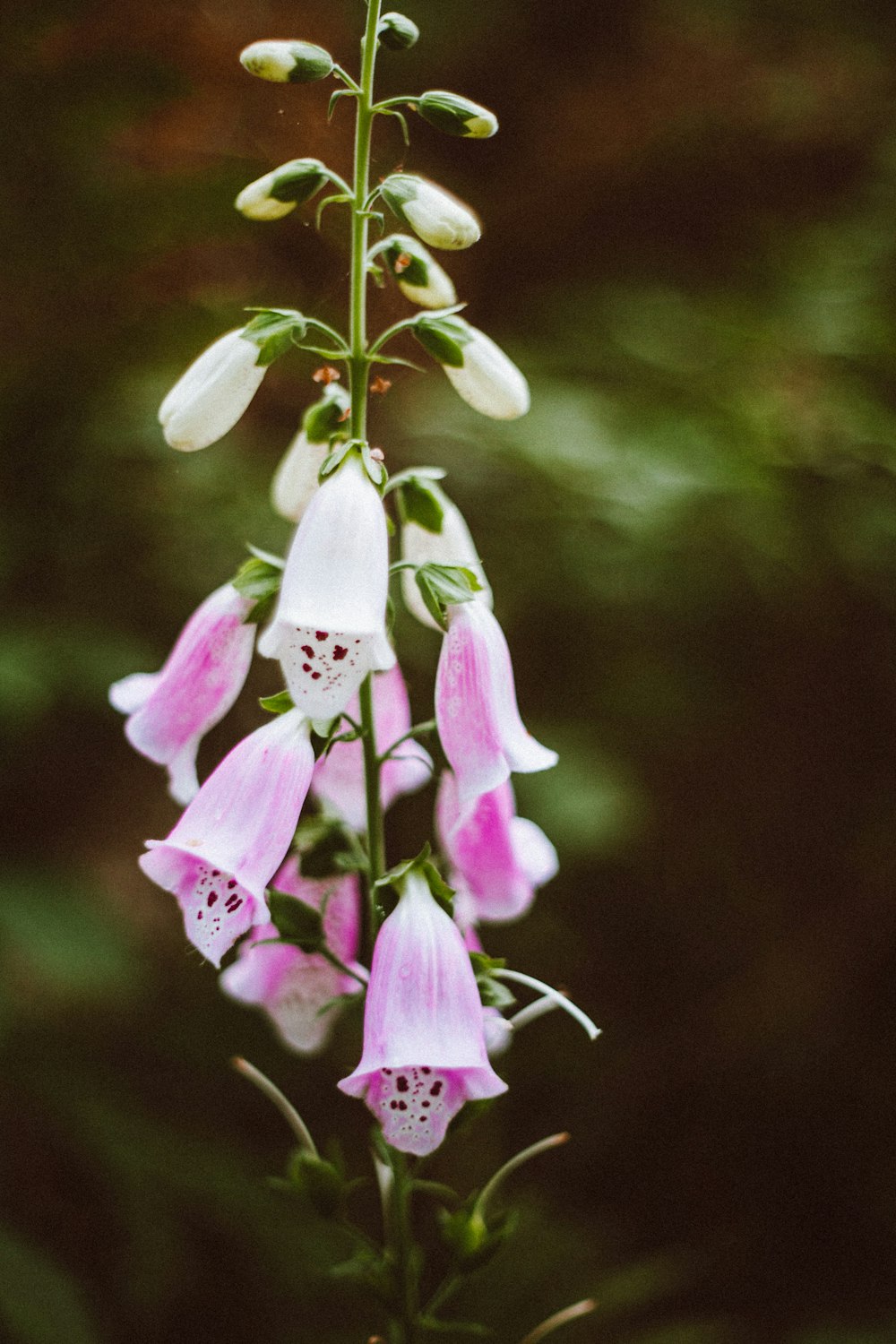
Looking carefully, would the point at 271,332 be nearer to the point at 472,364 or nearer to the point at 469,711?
the point at 472,364

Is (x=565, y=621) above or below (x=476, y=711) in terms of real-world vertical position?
above

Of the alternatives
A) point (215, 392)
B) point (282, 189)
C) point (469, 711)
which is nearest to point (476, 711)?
point (469, 711)

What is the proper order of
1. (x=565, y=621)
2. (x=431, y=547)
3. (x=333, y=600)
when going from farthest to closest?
1. (x=565, y=621)
2. (x=431, y=547)
3. (x=333, y=600)

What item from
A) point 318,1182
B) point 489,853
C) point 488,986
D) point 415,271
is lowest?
point 318,1182

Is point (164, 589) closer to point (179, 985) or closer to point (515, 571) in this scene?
point (515, 571)

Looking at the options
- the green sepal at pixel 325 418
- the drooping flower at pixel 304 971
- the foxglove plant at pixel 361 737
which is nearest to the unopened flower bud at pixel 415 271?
the foxglove plant at pixel 361 737

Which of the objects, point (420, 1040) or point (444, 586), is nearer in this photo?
point (420, 1040)

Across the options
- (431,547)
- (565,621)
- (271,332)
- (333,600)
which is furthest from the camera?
(565,621)

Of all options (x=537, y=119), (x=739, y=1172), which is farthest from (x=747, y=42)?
(x=739, y=1172)

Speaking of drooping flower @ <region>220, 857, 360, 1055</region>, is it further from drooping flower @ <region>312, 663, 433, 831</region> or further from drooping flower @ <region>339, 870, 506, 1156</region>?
drooping flower @ <region>339, 870, 506, 1156</region>
